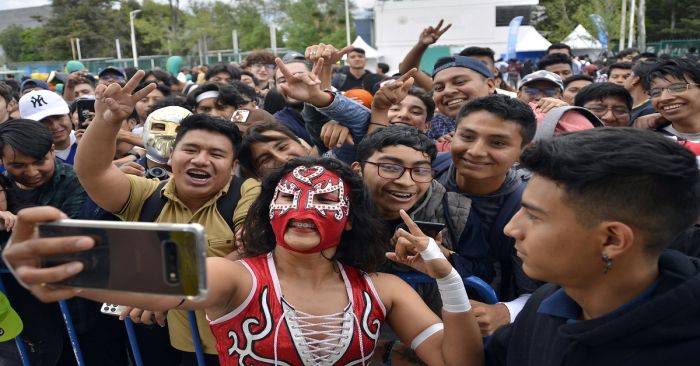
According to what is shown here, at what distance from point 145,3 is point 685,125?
55646 mm

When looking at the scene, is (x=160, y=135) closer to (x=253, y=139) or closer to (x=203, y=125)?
(x=253, y=139)

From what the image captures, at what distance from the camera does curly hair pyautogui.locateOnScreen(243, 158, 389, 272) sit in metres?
2.45

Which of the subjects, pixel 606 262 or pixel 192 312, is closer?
pixel 606 262

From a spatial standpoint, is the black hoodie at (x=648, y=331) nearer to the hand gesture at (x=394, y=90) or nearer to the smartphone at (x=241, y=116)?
the hand gesture at (x=394, y=90)

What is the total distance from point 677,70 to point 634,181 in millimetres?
3151

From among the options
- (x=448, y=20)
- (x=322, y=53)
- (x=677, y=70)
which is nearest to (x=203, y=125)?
(x=322, y=53)

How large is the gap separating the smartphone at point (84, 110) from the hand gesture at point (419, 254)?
4.08m

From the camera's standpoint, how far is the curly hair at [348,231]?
96.3 inches

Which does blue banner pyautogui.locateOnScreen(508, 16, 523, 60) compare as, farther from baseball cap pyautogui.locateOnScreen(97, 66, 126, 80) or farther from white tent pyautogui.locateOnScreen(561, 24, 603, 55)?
baseball cap pyautogui.locateOnScreen(97, 66, 126, 80)

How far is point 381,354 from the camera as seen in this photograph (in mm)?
2582

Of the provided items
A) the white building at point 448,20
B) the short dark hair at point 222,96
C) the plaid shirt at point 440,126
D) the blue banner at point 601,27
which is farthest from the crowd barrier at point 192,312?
the white building at point 448,20

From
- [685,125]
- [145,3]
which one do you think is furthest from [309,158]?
[145,3]

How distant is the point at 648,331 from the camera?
1.48 m

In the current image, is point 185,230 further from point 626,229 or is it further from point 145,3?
point 145,3
